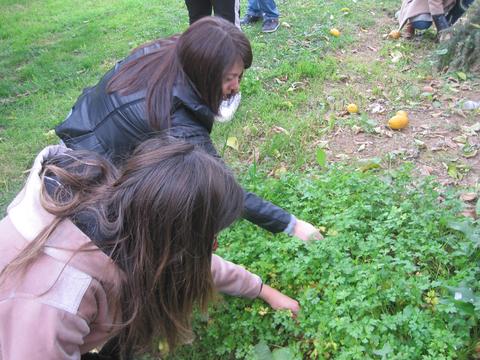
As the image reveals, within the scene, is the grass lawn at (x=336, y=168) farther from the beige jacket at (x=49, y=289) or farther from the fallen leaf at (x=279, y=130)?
the beige jacket at (x=49, y=289)

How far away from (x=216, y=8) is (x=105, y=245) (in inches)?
131

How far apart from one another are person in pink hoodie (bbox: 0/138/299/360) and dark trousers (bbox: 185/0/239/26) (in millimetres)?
2986

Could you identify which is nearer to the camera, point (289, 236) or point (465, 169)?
point (289, 236)

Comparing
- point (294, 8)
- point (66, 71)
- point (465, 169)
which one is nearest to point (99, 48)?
point (66, 71)

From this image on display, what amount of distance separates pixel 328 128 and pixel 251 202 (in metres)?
1.67

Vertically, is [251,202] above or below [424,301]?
above

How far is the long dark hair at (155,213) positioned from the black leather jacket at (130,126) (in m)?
0.58

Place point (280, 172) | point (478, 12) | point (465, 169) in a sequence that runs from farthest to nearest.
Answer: point (478, 12) → point (280, 172) → point (465, 169)

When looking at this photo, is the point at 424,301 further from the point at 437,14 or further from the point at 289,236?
the point at 437,14

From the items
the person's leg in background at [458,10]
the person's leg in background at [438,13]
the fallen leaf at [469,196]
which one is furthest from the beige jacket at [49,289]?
the person's leg in background at [458,10]

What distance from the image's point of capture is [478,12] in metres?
3.99

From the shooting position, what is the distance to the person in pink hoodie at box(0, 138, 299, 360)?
1.28 metres

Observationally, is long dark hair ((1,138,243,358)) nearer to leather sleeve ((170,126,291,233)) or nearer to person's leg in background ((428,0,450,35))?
leather sleeve ((170,126,291,233))

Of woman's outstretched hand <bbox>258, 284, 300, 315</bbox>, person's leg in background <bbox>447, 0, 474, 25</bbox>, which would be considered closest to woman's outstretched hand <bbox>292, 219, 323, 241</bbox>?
woman's outstretched hand <bbox>258, 284, 300, 315</bbox>
